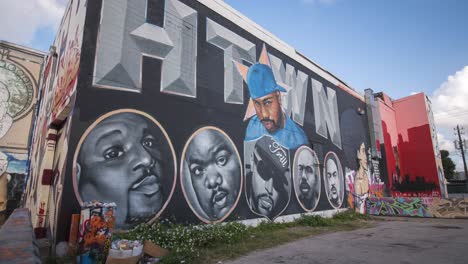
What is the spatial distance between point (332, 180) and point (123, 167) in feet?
40.5

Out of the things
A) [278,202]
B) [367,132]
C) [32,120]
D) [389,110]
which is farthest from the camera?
[389,110]

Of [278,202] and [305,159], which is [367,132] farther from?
[278,202]

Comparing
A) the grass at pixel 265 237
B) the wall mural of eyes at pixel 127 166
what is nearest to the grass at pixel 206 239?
the grass at pixel 265 237

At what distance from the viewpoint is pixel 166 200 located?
732 cm

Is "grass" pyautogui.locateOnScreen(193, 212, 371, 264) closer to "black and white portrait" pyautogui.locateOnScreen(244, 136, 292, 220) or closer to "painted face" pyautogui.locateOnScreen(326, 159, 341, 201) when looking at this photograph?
"black and white portrait" pyautogui.locateOnScreen(244, 136, 292, 220)

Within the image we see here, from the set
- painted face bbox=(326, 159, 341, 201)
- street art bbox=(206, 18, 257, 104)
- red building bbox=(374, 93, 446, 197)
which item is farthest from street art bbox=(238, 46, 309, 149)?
red building bbox=(374, 93, 446, 197)

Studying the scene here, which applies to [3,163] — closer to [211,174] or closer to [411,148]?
[211,174]

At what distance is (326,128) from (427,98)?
615 inches

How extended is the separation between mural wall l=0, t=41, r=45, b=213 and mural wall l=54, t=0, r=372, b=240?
1103cm

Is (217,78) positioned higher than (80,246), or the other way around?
(217,78)

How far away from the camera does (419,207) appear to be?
1652 cm

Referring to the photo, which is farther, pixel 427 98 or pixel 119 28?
pixel 427 98

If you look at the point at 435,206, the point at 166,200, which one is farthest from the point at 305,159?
the point at 435,206

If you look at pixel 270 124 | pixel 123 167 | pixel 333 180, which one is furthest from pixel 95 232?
pixel 333 180
